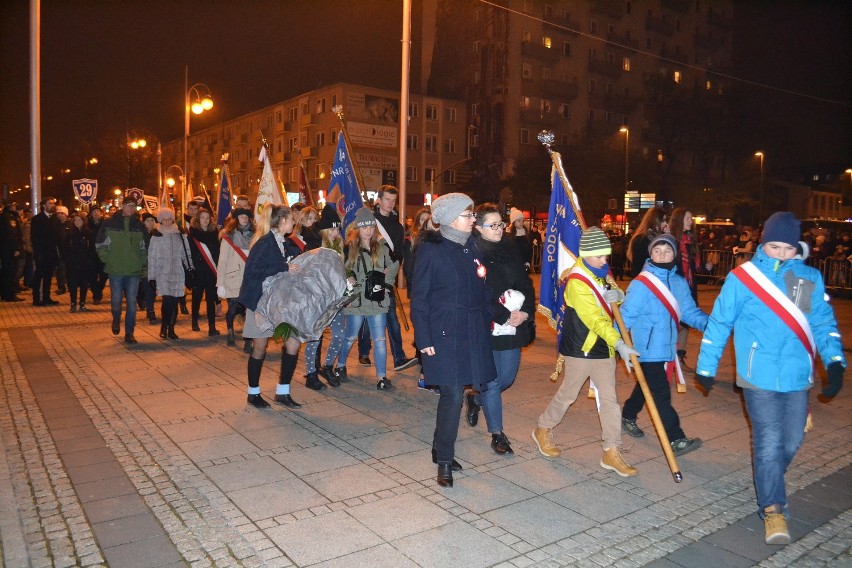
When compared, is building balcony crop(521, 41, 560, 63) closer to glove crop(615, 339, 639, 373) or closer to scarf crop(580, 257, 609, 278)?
scarf crop(580, 257, 609, 278)

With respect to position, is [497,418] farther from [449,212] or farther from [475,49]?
[475,49]

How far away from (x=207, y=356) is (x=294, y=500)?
5.28m

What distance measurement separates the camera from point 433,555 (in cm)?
389

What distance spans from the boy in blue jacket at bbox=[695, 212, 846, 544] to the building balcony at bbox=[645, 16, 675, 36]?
67.9 metres

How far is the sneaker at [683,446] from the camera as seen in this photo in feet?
18.9

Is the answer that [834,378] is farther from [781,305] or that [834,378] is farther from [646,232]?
[646,232]

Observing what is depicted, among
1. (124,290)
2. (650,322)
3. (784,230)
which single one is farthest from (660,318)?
(124,290)

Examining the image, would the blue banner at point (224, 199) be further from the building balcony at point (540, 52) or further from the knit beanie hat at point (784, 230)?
the building balcony at point (540, 52)

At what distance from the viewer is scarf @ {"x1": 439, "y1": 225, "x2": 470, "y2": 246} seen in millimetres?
4988

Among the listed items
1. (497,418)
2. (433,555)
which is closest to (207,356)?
(497,418)

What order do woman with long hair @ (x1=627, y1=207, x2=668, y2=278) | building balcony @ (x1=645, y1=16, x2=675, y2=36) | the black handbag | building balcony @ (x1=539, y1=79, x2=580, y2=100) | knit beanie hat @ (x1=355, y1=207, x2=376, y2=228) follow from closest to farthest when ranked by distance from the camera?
knit beanie hat @ (x1=355, y1=207, x2=376, y2=228) → woman with long hair @ (x1=627, y1=207, x2=668, y2=278) → the black handbag → building balcony @ (x1=539, y1=79, x2=580, y2=100) → building balcony @ (x1=645, y1=16, x2=675, y2=36)

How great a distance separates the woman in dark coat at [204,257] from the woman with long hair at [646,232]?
21.3 ft

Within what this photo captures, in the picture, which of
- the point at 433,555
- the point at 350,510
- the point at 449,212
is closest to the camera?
the point at 433,555

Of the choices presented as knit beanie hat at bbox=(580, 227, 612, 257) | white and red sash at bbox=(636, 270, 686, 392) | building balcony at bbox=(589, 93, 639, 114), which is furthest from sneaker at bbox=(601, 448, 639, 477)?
building balcony at bbox=(589, 93, 639, 114)
